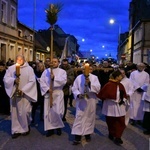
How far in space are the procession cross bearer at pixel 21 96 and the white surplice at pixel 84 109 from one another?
4.04 feet

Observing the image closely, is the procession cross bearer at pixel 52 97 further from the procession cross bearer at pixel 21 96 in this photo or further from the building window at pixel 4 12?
the building window at pixel 4 12

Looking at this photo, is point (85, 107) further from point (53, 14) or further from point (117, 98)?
point (53, 14)

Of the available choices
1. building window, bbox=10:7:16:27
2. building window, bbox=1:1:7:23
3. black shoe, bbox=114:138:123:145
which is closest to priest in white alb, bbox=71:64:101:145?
black shoe, bbox=114:138:123:145

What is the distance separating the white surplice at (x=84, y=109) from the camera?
7742 millimetres

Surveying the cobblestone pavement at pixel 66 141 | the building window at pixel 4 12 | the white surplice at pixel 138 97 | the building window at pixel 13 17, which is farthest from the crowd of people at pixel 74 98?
the building window at pixel 13 17

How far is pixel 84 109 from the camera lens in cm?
782

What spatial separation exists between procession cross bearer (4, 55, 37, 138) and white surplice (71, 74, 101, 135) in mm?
1231

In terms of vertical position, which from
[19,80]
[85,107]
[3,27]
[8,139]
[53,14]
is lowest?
[8,139]

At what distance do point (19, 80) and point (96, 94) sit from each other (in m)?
1.88

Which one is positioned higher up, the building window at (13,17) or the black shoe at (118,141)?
the building window at (13,17)

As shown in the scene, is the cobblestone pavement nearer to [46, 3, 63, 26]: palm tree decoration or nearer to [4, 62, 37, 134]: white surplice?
[4, 62, 37, 134]: white surplice

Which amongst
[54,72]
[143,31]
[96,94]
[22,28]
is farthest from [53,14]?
[143,31]

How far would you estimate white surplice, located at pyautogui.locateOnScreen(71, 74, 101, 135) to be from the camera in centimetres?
774

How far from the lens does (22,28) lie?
34.6 metres
